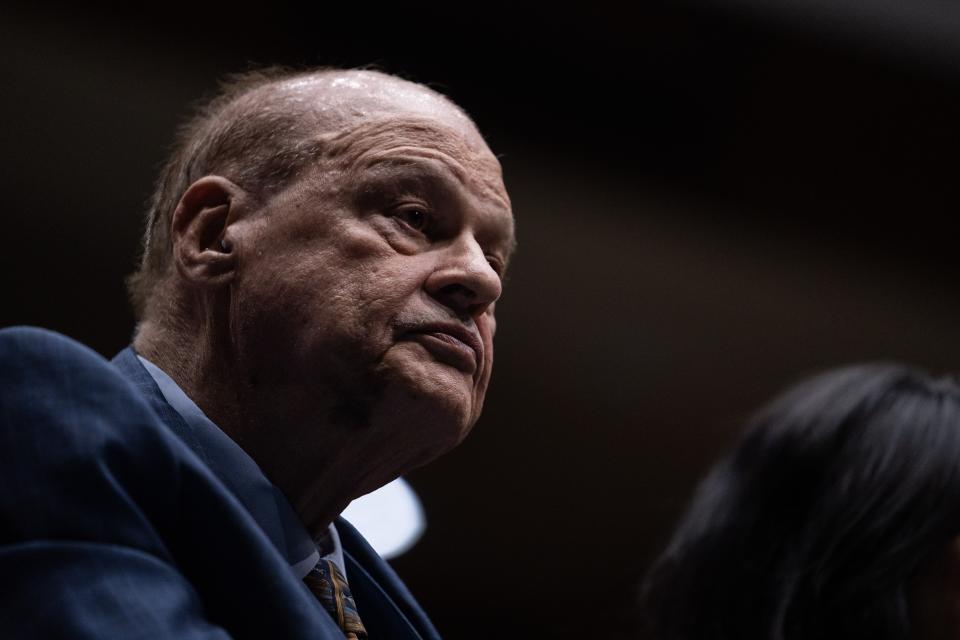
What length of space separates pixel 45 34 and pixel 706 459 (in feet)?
7.00

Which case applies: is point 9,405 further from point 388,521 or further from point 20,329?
point 388,521

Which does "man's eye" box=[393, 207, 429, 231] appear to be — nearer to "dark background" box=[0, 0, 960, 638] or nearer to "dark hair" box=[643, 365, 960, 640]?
"dark hair" box=[643, 365, 960, 640]

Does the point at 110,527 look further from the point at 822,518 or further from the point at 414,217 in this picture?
the point at 822,518

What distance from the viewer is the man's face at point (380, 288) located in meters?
1.04

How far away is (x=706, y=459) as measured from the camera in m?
3.45

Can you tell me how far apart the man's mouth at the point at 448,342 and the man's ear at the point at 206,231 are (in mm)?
203

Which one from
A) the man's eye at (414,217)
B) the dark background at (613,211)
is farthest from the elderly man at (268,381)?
the dark background at (613,211)

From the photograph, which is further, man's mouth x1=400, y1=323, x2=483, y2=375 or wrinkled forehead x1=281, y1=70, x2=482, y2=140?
wrinkled forehead x1=281, y1=70, x2=482, y2=140

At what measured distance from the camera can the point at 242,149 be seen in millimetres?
1189

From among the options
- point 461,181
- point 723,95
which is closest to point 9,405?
point 461,181

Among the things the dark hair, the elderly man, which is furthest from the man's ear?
the dark hair

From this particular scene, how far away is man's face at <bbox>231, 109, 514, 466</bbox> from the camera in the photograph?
1041 mm

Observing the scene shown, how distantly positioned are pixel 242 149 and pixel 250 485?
0.36 metres

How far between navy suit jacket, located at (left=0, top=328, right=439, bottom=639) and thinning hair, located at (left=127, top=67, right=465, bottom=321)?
13.8 inches
